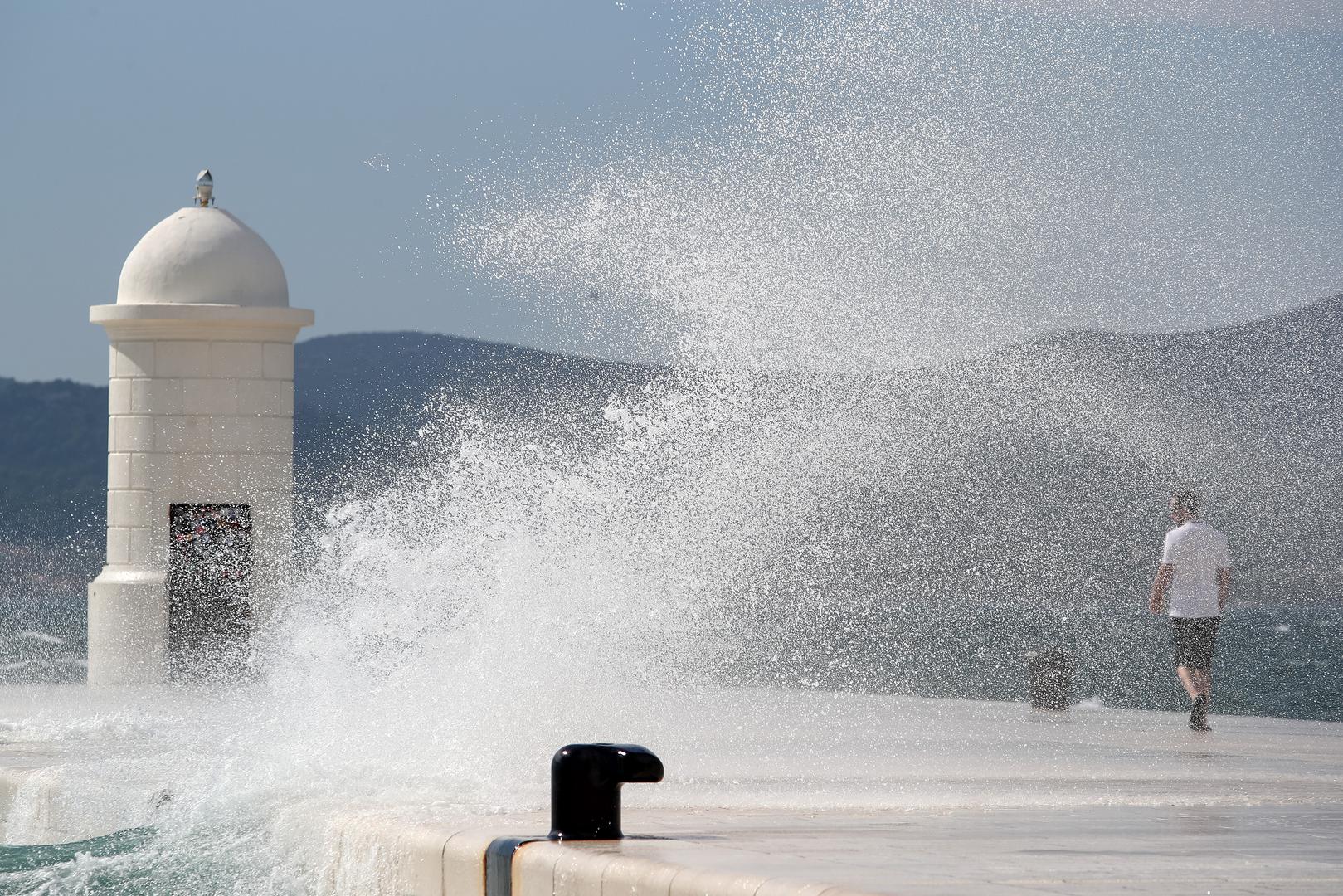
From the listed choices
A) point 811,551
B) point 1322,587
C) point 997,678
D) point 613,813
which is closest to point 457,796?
point 613,813

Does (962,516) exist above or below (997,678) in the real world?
above

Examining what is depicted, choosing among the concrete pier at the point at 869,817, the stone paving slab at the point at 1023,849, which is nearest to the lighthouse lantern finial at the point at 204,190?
the concrete pier at the point at 869,817

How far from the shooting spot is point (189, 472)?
19016mm

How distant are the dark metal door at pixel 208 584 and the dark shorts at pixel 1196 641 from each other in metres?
8.80

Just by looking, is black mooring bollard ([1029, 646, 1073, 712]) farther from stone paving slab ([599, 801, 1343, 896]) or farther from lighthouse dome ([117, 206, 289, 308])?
lighthouse dome ([117, 206, 289, 308])

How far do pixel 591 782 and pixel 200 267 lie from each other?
41.1 feet

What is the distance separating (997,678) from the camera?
65.0 metres

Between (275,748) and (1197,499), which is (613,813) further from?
(1197,499)

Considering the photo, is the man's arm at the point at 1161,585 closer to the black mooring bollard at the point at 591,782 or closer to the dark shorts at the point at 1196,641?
the dark shorts at the point at 1196,641

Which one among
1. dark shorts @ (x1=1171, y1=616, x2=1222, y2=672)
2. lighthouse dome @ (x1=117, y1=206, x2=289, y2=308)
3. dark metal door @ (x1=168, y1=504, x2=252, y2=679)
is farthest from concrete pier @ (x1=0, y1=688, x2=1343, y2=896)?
lighthouse dome @ (x1=117, y1=206, x2=289, y2=308)

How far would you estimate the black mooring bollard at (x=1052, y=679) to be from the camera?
16.3 m

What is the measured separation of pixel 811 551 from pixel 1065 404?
59394 mm

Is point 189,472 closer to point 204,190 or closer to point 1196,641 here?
point 204,190

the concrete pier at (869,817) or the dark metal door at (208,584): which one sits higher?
the dark metal door at (208,584)
